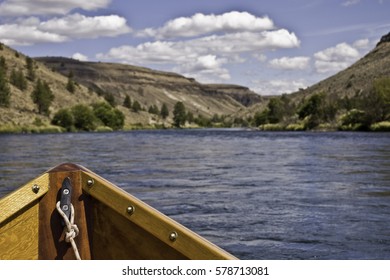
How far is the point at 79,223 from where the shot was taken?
5.03 m

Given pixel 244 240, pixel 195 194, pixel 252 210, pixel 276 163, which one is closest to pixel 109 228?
pixel 244 240

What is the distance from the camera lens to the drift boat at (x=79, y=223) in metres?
4.81

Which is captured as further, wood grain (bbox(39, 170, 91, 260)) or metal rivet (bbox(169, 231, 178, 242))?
wood grain (bbox(39, 170, 91, 260))

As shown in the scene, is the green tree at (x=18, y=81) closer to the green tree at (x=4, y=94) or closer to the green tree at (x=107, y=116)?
the green tree at (x=4, y=94)

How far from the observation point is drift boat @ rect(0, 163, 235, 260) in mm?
4812

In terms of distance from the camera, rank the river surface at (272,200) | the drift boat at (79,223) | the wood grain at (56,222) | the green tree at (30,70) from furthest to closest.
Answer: the green tree at (30,70), the river surface at (272,200), the wood grain at (56,222), the drift boat at (79,223)

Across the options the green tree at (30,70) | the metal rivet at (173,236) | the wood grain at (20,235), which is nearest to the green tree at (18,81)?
the green tree at (30,70)

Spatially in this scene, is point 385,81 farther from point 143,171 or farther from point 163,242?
point 163,242

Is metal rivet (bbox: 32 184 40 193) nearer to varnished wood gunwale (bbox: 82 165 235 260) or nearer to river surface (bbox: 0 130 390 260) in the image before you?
varnished wood gunwale (bbox: 82 165 235 260)

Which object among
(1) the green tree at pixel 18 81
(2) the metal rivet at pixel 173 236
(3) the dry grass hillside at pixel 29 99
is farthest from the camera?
(1) the green tree at pixel 18 81

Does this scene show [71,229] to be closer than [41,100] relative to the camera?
Yes

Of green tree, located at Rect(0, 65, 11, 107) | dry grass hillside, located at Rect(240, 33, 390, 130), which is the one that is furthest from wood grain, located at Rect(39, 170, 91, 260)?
green tree, located at Rect(0, 65, 11, 107)

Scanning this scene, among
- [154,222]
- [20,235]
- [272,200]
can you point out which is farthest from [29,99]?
[154,222]

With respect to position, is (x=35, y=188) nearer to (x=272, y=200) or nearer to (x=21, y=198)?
(x=21, y=198)
